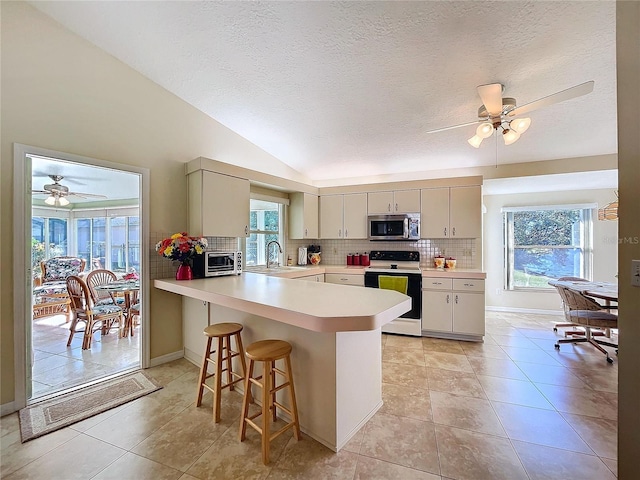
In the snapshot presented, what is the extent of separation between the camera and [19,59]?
213cm

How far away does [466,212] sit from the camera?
13.1 feet

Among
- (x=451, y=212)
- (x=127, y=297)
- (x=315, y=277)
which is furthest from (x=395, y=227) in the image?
(x=127, y=297)

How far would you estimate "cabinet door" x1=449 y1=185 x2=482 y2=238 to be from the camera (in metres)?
3.95

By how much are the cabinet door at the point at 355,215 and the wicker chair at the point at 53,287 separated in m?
4.96

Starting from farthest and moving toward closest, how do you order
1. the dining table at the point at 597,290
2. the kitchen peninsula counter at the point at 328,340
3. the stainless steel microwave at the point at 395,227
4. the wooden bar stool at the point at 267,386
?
the stainless steel microwave at the point at 395,227 < the dining table at the point at 597,290 < the wooden bar stool at the point at 267,386 < the kitchen peninsula counter at the point at 328,340

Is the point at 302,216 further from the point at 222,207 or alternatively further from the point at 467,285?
the point at 467,285

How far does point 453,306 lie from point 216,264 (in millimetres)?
3095

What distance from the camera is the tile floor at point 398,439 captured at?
5.25 feet

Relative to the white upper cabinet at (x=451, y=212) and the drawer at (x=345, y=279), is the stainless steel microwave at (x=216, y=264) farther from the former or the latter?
the white upper cabinet at (x=451, y=212)

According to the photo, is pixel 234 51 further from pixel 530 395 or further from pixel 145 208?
pixel 530 395

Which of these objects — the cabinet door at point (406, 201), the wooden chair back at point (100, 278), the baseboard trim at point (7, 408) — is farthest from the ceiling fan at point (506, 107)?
the wooden chair back at point (100, 278)

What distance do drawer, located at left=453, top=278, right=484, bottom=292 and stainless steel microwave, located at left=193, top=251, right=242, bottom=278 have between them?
2860mm

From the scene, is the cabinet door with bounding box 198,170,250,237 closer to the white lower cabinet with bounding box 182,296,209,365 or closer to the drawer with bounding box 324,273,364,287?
the white lower cabinet with bounding box 182,296,209,365

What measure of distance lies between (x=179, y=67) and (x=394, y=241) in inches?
144
